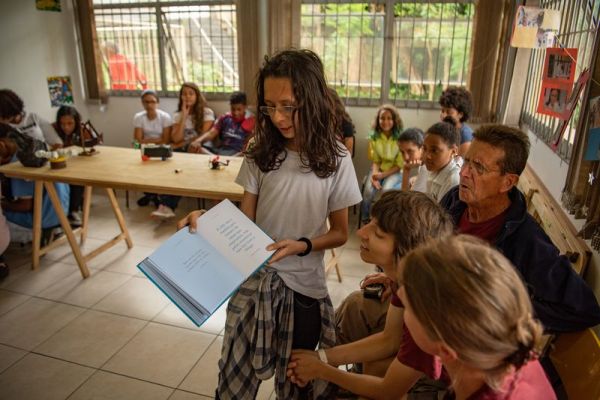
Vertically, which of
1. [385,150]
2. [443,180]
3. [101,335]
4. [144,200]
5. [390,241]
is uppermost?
[390,241]

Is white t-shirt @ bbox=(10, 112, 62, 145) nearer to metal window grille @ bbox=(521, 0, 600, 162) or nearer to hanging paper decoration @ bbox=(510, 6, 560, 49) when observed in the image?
hanging paper decoration @ bbox=(510, 6, 560, 49)

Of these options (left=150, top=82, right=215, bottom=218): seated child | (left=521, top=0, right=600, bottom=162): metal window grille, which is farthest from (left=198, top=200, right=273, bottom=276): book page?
(left=150, top=82, right=215, bottom=218): seated child

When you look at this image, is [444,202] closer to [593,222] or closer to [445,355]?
[593,222]

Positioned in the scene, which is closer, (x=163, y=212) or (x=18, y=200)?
(x=18, y=200)

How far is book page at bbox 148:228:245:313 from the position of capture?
3.98 feet

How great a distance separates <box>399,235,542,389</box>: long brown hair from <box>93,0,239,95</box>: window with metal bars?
4375 mm

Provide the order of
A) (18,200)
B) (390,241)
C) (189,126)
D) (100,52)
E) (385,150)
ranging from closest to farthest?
(390,241)
(18,200)
(385,150)
(189,126)
(100,52)

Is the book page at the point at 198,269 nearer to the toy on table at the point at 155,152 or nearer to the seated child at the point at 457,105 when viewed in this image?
the toy on table at the point at 155,152

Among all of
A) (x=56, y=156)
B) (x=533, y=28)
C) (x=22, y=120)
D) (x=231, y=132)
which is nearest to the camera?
(x=533, y=28)

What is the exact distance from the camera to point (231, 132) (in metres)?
4.48

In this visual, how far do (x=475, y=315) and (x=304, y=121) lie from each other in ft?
2.57

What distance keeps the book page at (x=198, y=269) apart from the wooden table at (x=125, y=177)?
106 centimetres

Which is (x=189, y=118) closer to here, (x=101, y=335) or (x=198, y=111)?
(x=198, y=111)

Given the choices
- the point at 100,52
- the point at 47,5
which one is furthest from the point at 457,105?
the point at 47,5
